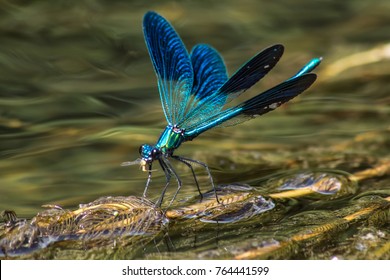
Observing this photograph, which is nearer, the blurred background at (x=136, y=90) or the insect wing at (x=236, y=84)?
the insect wing at (x=236, y=84)

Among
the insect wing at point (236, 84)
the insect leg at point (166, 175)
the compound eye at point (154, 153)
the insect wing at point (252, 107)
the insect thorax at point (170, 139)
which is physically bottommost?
the insect leg at point (166, 175)

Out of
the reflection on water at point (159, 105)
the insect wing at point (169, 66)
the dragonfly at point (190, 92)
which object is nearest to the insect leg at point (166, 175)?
the dragonfly at point (190, 92)

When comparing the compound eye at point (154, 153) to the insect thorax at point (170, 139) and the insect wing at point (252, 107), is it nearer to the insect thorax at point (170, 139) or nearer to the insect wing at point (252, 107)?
the insect thorax at point (170, 139)

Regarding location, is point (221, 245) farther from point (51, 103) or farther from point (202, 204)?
point (51, 103)

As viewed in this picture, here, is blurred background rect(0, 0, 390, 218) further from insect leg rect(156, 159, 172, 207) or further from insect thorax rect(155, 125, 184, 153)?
insect thorax rect(155, 125, 184, 153)

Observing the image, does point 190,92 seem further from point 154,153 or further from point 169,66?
point 154,153

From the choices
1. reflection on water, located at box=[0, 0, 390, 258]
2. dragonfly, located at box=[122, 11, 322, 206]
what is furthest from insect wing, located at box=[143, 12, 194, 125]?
reflection on water, located at box=[0, 0, 390, 258]
